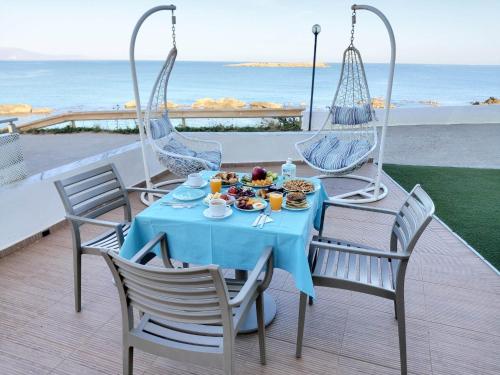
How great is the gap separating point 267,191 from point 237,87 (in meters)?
32.6

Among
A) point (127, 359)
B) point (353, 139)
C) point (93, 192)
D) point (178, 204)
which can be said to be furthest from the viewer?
point (353, 139)

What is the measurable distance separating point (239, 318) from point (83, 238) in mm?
2196

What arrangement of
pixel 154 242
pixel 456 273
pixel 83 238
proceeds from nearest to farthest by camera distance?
1. pixel 154 242
2. pixel 456 273
3. pixel 83 238

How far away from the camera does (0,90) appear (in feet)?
101

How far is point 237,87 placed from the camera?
3303 cm

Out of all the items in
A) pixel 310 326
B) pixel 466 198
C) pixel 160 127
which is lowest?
pixel 310 326

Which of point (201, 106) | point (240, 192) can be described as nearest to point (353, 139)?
point (240, 192)

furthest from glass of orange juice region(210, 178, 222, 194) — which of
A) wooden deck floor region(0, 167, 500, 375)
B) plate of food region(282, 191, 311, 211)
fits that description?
wooden deck floor region(0, 167, 500, 375)

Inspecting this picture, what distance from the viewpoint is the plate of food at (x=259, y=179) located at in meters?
2.05

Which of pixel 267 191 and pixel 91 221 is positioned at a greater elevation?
pixel 267 191

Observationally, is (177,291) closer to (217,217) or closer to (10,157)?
(217,217)

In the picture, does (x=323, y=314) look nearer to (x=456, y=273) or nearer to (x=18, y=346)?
(x=456, y=273)

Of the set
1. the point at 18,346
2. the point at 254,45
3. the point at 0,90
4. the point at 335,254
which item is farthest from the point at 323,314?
the point at 0,90

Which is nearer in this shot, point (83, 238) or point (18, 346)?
point (18, 346)
